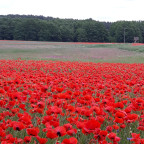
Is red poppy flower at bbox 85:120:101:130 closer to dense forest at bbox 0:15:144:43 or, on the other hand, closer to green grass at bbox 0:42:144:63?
green grass at bbox 0:42:144:63

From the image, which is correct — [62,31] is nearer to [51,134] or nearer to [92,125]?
[92,125]

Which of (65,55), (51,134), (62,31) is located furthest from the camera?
(62,31)

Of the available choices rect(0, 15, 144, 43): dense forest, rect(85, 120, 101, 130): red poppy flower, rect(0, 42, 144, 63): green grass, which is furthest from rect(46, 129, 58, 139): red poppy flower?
rect(0, 15, 144, 43): dense forest

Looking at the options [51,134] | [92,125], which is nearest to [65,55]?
[92,125]

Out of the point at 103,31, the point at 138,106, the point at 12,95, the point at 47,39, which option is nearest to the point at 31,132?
the point at 12,95

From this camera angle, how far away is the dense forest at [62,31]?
84375 millimetres

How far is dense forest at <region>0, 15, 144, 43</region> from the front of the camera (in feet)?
277

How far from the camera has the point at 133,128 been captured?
3623mm

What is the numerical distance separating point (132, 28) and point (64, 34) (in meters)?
25.2

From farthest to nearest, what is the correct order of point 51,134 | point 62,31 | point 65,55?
point 62,31 → point 65,55 → point 51,134

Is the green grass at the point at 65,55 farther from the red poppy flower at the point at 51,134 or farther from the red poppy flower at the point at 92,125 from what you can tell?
the red poppy flower at the point at 51,134

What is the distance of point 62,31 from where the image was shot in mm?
88000

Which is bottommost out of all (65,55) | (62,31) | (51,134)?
(65,55)

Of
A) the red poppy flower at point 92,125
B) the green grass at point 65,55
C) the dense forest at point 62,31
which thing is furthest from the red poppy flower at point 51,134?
the dense forest at point 62,31
